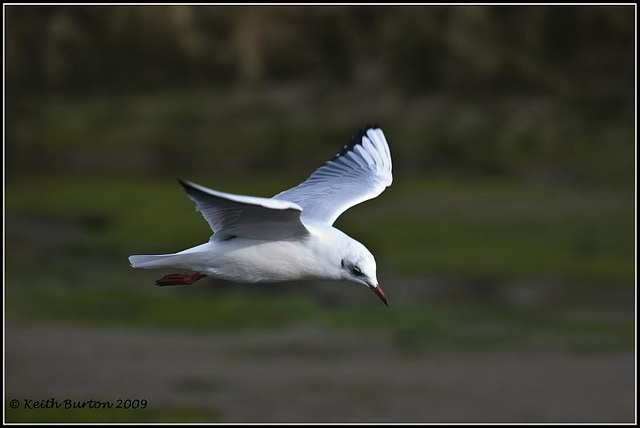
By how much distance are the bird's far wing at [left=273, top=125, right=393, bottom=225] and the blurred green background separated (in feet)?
24.4

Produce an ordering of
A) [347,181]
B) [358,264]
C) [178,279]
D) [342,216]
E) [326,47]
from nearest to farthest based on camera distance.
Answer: [358,264], [178,279], [347,181], [342,216], [326,47]

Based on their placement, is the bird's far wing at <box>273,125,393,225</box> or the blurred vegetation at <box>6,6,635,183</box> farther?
the blurred vegetation at <box>6,6,635,183</box>

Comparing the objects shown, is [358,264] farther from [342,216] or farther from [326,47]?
[326,47]

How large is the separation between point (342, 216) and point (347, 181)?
13531 millimetres

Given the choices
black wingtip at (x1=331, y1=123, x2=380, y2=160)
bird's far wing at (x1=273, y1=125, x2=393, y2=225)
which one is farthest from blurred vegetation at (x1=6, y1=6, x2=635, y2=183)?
bird's far wing at (x1=273, y1=125, x2=393, y2=225)

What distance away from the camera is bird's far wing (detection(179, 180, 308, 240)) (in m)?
5.28

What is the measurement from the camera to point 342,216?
20.6m

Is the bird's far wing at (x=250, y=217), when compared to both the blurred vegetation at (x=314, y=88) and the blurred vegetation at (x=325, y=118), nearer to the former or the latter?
the blurred vegetation at (x=325, y=118)

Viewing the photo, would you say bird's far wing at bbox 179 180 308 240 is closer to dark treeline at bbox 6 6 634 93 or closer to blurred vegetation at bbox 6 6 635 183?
blurred vegetation at bbox 6 6 635 183

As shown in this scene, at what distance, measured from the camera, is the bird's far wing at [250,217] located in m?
5.28

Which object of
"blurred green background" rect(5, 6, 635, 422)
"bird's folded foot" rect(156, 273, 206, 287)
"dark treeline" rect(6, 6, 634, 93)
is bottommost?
"bird's folded foot" rect(156, 273, 206, 287)

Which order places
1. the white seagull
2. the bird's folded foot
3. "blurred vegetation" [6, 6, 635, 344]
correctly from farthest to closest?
"blurred vegetation" [6, 6, 635, 344]
the bird's folded foot
the white seagull

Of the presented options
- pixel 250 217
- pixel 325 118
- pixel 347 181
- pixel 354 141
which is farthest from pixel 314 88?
pixel 250 217

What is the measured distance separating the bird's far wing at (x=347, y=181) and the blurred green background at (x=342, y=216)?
745cm
